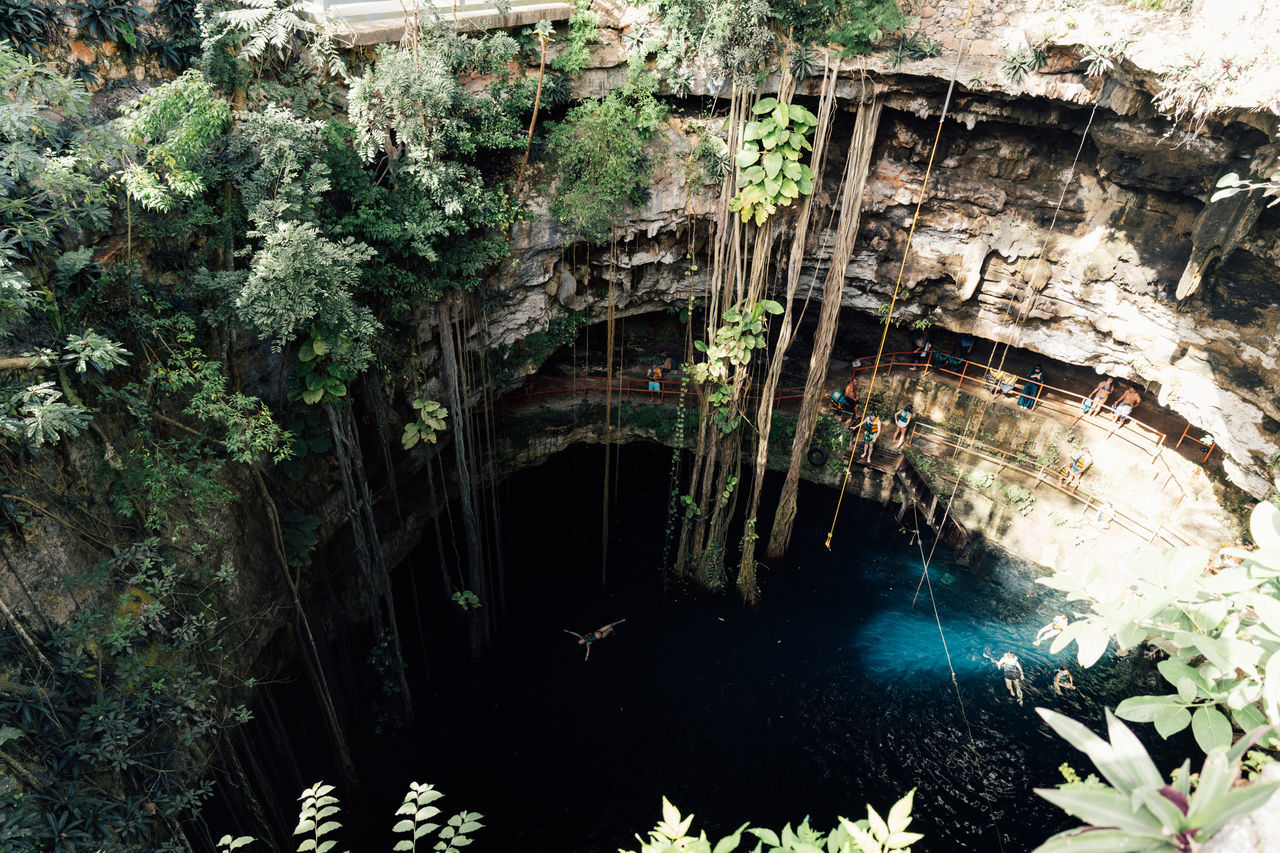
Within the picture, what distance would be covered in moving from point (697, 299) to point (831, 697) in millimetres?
6486

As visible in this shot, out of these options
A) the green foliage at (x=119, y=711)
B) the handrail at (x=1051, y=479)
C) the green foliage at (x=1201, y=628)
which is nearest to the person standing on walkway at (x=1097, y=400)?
the handrail at (x=1051, y=479)

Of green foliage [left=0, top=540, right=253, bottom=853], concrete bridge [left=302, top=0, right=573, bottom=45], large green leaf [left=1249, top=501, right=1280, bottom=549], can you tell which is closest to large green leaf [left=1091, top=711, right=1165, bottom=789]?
large green leaf [left=1249, top=501, right=1280, bottom=549]

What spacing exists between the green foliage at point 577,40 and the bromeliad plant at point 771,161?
2.24m

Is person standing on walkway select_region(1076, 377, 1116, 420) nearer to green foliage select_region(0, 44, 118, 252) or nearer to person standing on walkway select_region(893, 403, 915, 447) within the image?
person standing on walkway select_region(893, 403, 915, 447)

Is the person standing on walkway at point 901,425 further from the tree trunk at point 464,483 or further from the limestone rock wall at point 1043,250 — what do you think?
the tree trunk at point 464,483

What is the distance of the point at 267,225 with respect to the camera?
559cm

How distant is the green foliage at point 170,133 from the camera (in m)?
4.97

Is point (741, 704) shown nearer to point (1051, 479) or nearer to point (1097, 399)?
point (1051, 479)

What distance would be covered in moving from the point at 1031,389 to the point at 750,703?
812 centimetres

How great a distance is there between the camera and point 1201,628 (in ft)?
5.96

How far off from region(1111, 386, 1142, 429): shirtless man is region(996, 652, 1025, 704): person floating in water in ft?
16.7

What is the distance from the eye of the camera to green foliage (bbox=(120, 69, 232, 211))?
4.97m

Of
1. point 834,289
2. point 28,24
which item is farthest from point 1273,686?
point 834,289

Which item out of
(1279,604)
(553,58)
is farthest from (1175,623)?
(553,58)
